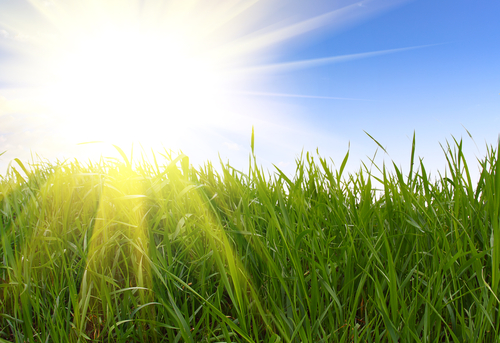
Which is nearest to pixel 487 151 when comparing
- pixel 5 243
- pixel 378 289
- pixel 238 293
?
pixel 378 289

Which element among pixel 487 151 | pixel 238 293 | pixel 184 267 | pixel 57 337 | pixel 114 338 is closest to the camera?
pixel 238 293

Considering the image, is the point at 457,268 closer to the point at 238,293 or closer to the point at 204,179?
the point at 238,293

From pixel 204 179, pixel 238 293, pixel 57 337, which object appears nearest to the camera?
pixel 238 293

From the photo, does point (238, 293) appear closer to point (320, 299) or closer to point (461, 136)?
point (320, 299)

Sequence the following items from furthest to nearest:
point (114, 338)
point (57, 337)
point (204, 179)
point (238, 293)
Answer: point (204, 179)
point (114, 338)
point (57, 337)
point (238, 293)

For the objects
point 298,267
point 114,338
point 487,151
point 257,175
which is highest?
point 487,151

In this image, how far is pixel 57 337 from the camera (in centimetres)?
124

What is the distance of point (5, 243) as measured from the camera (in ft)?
4.38

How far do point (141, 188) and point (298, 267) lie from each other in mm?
1242

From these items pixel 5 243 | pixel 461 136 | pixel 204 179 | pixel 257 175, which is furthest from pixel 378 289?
pixel 5 243

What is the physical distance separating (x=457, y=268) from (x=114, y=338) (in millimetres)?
1715

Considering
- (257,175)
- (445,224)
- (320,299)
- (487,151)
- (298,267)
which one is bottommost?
(320,299)

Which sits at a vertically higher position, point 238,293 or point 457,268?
point 457,268

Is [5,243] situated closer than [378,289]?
No
